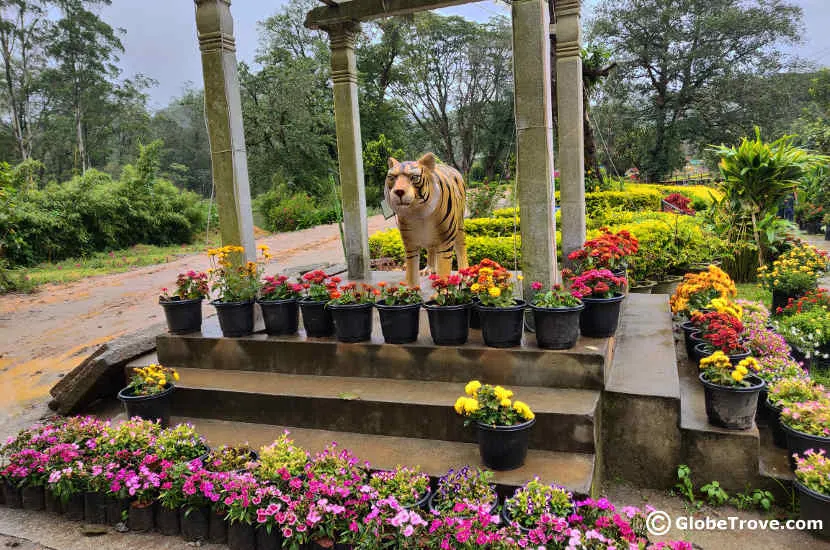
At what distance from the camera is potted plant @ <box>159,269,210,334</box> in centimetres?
466

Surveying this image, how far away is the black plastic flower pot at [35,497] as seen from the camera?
330cm

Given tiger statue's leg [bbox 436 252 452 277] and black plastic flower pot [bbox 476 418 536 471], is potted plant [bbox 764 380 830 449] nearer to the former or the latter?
black plastic flower pot [bbox 476 418 536 471]

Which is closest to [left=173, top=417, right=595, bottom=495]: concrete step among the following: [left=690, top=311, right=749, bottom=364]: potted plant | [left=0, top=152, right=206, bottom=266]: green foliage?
[left=690, top=311, right=749, bottom=364]: potted plant

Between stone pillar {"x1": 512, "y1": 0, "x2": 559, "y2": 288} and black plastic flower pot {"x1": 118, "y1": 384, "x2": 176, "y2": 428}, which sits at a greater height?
stone pillar {"x1": 512, "y1": 0, "x2": 559, "y2": 288}

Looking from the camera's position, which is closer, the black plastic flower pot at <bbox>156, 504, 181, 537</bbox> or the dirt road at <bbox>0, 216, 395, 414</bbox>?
the black plastic flower pot at <bbox>156, 504, 181, 537</bbox>

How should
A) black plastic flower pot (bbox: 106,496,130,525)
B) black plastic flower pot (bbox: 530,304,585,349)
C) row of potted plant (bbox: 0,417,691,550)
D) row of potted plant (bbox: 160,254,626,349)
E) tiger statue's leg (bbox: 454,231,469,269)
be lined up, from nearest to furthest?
row of potted plant (bbox: 0,417,691,550) < black plastic flower pot (bbox: 106,496,130,525) < black plastic flower pot (bbox: 530,304,585,349) < row of potted plant (bbox: 160,254,626,349) < tiger statue's leg (bbox: 454,231,469,269)

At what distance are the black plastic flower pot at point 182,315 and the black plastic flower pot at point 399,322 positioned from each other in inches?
69.5

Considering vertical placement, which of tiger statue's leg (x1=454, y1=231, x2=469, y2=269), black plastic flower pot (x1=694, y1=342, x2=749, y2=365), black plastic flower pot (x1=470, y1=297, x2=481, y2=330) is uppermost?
tiger statue's leg (x1=454, y1=231, x2=469, y2=269)

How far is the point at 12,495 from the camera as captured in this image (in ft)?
11.0

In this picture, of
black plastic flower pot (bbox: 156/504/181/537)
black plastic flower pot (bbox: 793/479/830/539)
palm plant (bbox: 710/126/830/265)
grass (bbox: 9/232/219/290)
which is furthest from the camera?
A: grass (bbox: 9/232/219/290)

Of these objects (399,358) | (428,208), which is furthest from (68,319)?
(399,358)

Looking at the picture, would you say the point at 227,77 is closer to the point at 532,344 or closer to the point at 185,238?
the point at 532,344

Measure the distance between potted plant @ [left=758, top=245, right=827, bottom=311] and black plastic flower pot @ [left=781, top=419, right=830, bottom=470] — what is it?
343 cm

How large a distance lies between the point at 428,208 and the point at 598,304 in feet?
5.47
